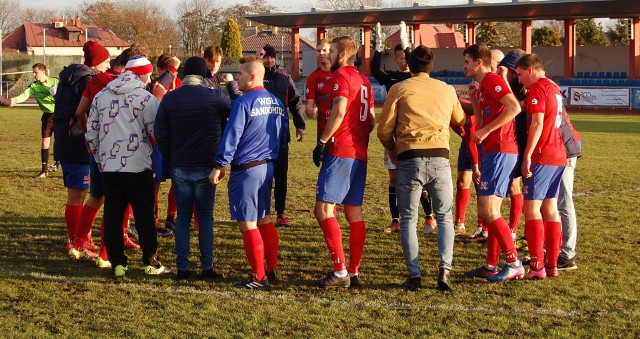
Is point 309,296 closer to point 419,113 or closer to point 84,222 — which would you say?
point 419,113

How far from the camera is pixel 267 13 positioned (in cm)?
5431

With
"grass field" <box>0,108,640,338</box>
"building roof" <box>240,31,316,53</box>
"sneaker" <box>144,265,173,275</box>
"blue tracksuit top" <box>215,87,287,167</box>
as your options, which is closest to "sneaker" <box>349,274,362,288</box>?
"grass field" <box>0,108,640,338</box>

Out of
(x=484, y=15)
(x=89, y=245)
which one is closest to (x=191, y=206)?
(x=89, y=245)

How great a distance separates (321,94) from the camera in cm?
845

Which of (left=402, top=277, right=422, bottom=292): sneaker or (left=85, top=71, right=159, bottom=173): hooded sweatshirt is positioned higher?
(left=85, top=71, right=159, bottom=173): hooded sweatshirt

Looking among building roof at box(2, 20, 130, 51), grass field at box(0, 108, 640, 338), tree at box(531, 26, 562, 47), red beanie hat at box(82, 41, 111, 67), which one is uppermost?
building roof at box(2, 20, 130, 51)

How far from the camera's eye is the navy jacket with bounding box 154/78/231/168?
285 inches

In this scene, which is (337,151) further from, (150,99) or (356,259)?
(150,99)

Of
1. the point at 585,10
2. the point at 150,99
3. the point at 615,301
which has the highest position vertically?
the point at 585,10

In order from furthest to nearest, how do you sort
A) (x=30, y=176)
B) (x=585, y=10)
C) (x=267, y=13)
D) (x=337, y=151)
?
(x=267, y=13), (x=585, y=10), (x=30, y=176), (x=337, y=151)

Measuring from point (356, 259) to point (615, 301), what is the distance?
2.12 meters

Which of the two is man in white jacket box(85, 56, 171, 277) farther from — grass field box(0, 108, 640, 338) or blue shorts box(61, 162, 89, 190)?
blue shorts box(61, 162, 89, 190)

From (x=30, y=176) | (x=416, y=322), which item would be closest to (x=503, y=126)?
(x=416, y=322)

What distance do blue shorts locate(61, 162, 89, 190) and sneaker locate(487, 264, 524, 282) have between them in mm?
4028
